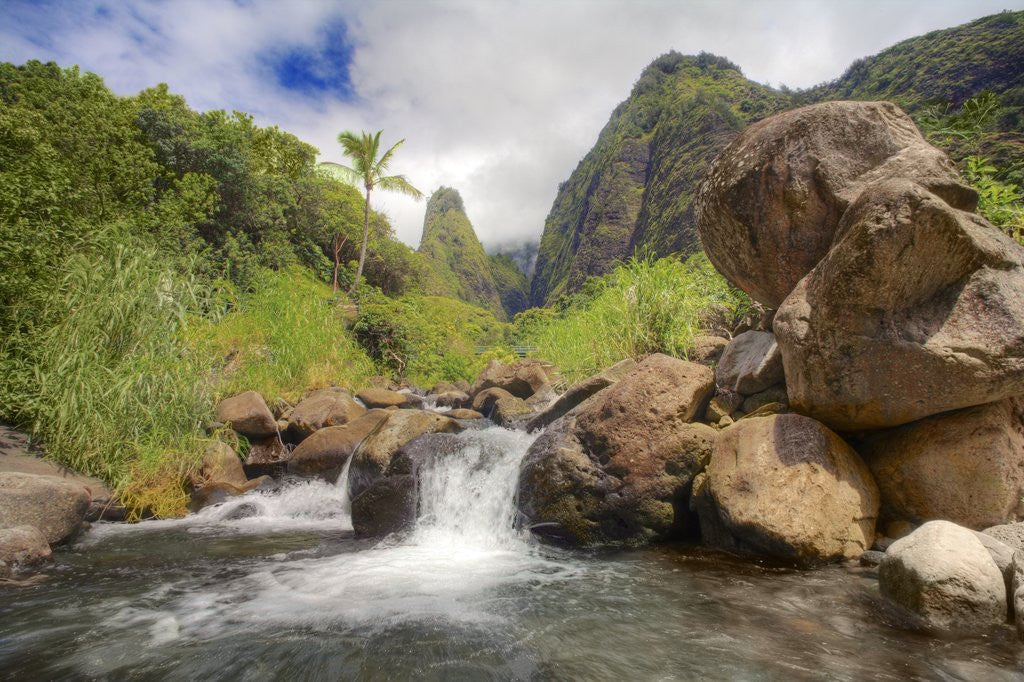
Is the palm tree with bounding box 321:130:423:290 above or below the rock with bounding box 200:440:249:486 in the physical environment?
above

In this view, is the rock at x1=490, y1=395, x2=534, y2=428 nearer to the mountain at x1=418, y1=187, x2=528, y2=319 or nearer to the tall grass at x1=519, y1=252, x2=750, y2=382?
the tall grass at x1=519, y1=252, x2=750, y2=382

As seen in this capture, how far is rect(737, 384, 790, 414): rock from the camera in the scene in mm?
5173

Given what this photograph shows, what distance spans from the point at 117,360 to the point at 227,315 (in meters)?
4.44

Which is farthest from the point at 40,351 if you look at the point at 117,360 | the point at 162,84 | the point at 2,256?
the point at 162,84

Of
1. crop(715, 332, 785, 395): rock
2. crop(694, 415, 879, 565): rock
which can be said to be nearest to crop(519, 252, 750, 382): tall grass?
crop(715, 332, 785, 395): rock

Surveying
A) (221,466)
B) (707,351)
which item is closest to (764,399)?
(707,351)

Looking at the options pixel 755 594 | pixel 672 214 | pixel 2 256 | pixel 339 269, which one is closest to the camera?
pixel 755 594

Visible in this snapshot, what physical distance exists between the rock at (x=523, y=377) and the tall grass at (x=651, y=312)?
2.23 meters

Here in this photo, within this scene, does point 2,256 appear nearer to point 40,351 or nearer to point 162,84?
point 40,351

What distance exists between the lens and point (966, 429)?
383cm

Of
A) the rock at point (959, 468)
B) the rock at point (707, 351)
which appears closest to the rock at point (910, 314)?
the rock at point (959, 468)

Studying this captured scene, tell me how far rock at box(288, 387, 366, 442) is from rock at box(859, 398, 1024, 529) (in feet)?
25.8

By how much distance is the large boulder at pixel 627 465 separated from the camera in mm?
4887

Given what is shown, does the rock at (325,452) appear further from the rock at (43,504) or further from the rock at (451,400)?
the rock at (451,400)
